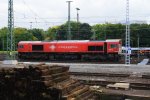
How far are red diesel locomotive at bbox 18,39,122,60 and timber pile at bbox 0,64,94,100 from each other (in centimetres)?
3341

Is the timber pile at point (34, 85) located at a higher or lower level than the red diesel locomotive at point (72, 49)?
lower

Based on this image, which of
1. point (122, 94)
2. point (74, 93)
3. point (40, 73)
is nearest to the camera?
point (40, 73)

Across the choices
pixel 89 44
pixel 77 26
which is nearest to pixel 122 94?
pixel 89 44

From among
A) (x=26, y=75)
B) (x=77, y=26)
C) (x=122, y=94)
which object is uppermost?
(x=77, y=26)

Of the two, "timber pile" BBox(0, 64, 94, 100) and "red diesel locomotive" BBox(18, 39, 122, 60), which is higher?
"red diesel locomotive" BBox(18, 39, 122, 60)

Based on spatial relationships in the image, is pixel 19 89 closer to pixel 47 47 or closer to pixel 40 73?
pixel 40 73

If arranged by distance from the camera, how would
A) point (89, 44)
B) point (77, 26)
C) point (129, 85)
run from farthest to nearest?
1. point (77, 26)
2. point (89, 44)
3. point (129, 85)

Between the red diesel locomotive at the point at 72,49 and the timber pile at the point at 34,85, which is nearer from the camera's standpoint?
the timber pile at the point at 34,85

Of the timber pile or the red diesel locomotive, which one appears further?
the red diesel locomotive

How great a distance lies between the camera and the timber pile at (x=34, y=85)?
1173cm

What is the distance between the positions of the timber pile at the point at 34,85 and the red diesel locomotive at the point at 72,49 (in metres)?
33.4

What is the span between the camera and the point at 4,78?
40.4 feet

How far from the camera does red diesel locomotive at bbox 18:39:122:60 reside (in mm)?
45844

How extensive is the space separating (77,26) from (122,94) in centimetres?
7785
